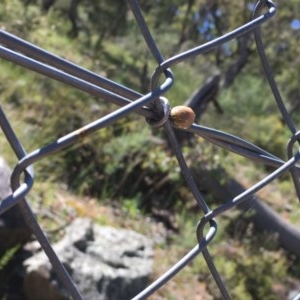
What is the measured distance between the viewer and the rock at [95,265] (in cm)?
334

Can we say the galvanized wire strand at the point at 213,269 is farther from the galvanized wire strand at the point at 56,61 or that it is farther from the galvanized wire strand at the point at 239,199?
the galvanized wire strand at the point at 56,61

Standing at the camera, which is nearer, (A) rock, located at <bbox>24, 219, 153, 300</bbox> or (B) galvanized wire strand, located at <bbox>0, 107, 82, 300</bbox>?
(B) galvanized wire strand, located at <bbox>0, 107, 82, 300</bbox>

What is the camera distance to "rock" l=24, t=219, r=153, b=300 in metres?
3.34

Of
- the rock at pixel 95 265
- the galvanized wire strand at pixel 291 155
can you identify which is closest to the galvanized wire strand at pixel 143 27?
the galvanized wire strand at pixel 291 155

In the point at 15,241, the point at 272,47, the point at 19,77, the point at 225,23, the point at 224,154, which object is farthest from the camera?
the point at 272,47

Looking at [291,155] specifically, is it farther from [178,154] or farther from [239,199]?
[178,154]

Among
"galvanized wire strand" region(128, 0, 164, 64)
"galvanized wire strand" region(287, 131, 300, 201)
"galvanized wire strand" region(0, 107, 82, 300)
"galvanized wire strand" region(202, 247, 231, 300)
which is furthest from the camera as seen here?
"galvanized wire strand" region(287, 131, 300, 201)

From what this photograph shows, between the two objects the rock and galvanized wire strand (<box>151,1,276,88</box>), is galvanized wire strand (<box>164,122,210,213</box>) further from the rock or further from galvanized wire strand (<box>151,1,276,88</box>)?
the rock

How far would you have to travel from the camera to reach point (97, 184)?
5605 mm

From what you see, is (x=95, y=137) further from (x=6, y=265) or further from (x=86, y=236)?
(x=6, y=265)

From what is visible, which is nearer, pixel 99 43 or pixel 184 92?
pixel 184 92

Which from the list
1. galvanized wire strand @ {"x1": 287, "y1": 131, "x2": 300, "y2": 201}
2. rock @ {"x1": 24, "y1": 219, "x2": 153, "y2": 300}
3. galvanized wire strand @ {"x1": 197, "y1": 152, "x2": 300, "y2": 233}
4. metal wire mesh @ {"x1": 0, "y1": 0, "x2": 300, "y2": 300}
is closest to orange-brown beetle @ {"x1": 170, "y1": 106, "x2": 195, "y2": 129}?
metal wire mesh @ {"x1": 0, "y1": 0, "x2": 300, "y2": 300}

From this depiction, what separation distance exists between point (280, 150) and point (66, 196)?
762cm

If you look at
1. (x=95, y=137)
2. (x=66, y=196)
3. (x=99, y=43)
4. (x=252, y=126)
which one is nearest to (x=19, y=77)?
(x=95, y=137)
